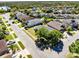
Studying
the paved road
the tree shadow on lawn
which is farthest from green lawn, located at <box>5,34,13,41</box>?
the tree shadow on lawn

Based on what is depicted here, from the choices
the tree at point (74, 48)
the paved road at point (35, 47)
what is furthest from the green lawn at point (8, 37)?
the tree at point (74, 48)

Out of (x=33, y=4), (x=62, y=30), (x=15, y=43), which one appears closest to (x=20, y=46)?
(x=15, y=43)

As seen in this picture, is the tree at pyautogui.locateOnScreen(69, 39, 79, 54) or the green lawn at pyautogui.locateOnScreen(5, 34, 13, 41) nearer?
the tree at pyautogui.locateOnScreen(69, 39, 79, 54)

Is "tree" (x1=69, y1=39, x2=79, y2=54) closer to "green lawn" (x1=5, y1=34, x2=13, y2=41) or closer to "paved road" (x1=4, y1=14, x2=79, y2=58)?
"paved road" (x1=4, y1=14, x2=79, y2=58)

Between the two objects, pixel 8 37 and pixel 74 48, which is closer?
pixel 74 48

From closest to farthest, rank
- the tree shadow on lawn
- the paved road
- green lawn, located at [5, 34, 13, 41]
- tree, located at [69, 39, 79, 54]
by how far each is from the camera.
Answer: the paved road < tree, located at [69, 39, 79, 54] < the tree shadow on lawn < green lawn, located at [5, 34, 13, 41]

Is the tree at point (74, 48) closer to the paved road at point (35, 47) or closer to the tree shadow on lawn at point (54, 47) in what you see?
the paved road at point (35, 47)

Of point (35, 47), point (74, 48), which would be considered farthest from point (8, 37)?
point (74, 48)

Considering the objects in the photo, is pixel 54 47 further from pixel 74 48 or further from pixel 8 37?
pixel 8 37

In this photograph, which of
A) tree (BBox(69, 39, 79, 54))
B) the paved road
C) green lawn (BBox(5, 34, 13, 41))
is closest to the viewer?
the paved road

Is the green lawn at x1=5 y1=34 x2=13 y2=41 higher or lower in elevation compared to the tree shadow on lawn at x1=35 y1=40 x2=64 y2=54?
higher

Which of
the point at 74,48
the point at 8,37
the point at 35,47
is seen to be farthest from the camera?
the point at 8,37

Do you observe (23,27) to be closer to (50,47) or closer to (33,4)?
(50,47)
